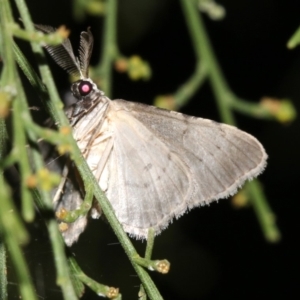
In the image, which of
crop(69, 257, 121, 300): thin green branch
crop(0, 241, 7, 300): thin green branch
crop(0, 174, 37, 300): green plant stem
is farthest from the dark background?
crop(0, 174, 37, 300): green plant stem

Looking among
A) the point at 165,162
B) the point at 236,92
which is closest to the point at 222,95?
the point at 165,162

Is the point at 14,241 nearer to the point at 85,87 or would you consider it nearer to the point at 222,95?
the point at 85,87

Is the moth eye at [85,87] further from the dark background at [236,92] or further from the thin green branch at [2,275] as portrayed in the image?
the dark background at [236,92]

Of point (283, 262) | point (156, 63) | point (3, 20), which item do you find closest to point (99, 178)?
point (3, 20)

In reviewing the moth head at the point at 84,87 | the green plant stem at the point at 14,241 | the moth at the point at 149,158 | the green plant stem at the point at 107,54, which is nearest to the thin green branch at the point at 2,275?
the green plant stem at the point at 14,241

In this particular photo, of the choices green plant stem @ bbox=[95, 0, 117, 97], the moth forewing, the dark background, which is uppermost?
green plant stem @ bbox=[95, 0, 117, 97]

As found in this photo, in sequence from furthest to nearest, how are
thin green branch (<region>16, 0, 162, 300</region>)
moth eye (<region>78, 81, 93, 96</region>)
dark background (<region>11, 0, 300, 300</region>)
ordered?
dark background (<region>11, 0, 300, 300</region>)
moth eye (<region>78, 81, 93, 96</region>)
thin green branch (<region>16, 0, 162, 300</region>)

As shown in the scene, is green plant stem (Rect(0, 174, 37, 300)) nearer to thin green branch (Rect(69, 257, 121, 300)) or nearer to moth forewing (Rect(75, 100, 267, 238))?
thin green branch (Rect(69, 257, 121, 300))

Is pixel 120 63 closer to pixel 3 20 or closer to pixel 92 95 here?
pixel 92 95
